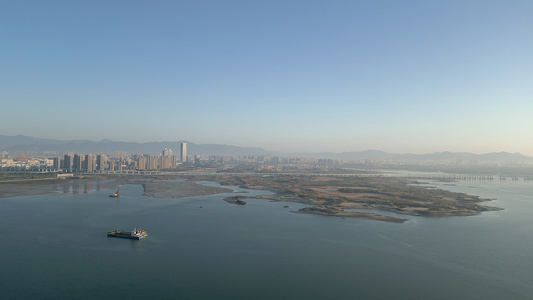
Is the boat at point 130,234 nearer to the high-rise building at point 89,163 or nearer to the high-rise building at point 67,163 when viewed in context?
the high-rise building at point 89,163

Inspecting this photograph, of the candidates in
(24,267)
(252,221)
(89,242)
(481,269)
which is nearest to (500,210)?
(481,269)

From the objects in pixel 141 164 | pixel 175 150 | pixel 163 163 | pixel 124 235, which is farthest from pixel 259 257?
pixel 175 150

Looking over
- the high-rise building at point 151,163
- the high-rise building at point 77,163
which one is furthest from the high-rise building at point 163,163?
the high-rise building at point 77,163

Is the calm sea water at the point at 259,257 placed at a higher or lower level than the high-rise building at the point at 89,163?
lower

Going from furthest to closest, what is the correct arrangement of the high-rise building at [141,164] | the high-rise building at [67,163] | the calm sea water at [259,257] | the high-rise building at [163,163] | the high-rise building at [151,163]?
1. the high-rise building at [163,163]
2. the high-rise building at [151,163]
3. the high-rise building at [141,164]
4. the high-rise building at [67,163]
5. the calm sea water at [259,257]

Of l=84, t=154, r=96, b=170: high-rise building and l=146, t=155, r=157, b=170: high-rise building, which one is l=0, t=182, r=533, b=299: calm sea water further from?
l=146, t=155, r=157, b=170: high-rise building

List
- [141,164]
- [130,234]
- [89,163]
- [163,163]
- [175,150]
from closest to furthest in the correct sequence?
[130,234] < [89,163] < [141,164] < [163,163] < [175,150]

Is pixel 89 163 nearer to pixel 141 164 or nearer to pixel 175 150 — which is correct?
pixel 141 164
